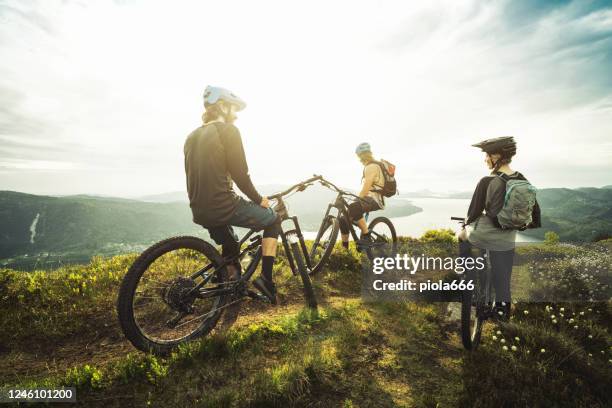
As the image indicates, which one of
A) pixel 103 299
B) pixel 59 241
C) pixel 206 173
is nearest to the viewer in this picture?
pixel 206 173

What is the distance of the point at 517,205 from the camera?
4383 millimetres

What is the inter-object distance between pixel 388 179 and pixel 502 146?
4.01 meters

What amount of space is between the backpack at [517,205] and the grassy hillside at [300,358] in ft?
6.29

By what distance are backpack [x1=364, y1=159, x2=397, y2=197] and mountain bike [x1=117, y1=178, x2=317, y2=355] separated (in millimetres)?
4322

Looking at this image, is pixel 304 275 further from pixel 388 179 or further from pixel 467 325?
pixel 388 179

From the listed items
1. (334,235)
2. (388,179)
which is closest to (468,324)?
(334,235)

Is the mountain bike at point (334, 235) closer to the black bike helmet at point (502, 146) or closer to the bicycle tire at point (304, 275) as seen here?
the bicycle tire at point (304, 275)

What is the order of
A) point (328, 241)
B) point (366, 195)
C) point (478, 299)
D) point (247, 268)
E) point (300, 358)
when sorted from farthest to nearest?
point (366, 195), point (328, 241), point (247, 268), point (478, 299), point (300, 358)

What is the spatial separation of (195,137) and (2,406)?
3.67 metres

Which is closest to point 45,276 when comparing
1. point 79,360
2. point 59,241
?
point 79,360

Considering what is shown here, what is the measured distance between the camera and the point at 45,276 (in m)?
6.06

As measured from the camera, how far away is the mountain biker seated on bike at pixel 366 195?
837 centimetres

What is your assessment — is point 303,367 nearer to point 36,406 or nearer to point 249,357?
point 249,357
